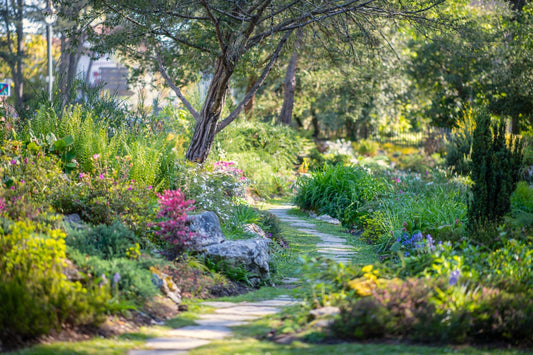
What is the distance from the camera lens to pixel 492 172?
20.0 ft

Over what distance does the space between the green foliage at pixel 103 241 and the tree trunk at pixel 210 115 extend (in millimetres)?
4968

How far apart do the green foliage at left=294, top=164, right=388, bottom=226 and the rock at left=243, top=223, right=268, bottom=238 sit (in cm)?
254

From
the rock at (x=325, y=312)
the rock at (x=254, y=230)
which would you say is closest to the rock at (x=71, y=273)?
the rock at (x=325, y=312)

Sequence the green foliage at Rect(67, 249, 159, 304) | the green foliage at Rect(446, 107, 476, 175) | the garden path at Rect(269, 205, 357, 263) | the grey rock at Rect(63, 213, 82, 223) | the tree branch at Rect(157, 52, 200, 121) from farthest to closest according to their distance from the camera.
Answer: the green foliage at Rect(446, 107, 476, 175) < the tree branch at Rect(157, 52, 200, 121) < the garden path at Rect(269, 205, 357, 263) < the grey rock at Rect(63, 213, 82, 223) < the green foliage at Rect(67, 249, 159, 304)

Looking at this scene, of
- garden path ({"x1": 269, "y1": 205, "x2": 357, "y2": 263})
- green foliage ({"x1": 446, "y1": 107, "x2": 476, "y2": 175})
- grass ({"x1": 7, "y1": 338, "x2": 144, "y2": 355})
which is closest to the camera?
grass ({"x1": 7, "y1": 338, "x2": 144, "y2": 355})

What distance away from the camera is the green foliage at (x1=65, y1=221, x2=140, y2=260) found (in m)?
4.36

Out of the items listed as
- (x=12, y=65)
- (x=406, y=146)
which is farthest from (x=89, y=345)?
(x=12, y=65)

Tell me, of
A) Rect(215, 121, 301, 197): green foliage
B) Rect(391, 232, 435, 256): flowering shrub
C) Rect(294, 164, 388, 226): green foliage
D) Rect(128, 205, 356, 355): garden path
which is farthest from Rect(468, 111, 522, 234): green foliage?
Rect(215, 121, 301, 197): green foliage

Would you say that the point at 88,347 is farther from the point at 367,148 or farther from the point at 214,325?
the point at 367,148

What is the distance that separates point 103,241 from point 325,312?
2.08 metres

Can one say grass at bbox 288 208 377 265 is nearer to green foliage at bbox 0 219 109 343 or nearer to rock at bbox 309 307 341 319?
rock at bbox 309 307 341 319

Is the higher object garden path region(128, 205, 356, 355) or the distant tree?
the distant tree

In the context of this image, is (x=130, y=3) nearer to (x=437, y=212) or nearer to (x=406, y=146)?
(x=437, y=212)

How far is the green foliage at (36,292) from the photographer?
10.3ft
